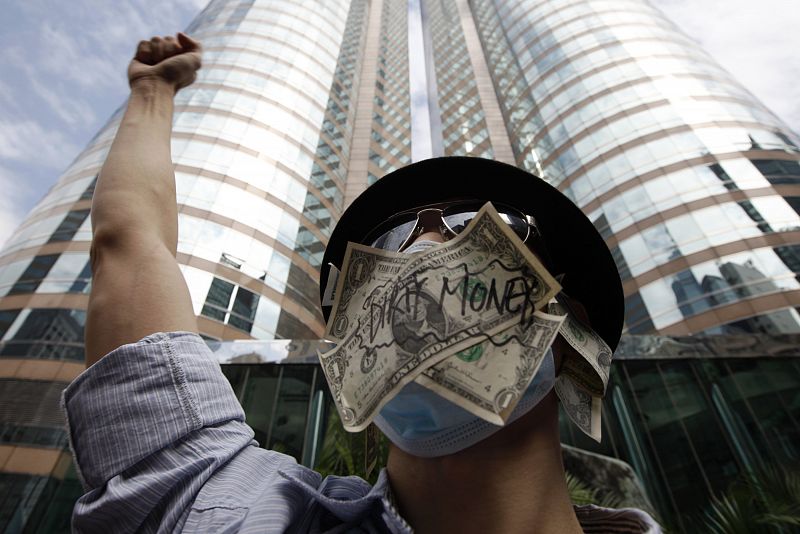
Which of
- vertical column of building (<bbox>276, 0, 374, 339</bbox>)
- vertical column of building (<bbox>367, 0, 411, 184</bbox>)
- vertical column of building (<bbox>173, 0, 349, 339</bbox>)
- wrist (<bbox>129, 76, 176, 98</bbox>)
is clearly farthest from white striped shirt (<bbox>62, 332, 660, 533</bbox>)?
vertical column of building (<bbox>367, 0, 411, 184</bbox>)

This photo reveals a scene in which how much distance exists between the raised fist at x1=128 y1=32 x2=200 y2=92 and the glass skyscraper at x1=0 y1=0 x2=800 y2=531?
28.6 feet

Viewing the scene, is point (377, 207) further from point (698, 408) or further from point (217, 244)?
point (217, 244)

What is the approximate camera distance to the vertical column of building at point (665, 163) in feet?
50.9

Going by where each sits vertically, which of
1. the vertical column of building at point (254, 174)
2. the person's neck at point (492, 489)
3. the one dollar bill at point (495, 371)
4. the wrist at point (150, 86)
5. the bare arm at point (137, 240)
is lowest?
the person's neck at point (492, 489)

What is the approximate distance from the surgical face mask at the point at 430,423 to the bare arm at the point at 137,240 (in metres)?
0.68

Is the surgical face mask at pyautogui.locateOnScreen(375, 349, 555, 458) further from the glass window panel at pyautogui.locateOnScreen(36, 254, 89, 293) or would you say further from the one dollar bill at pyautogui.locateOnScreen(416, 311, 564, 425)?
the glass window panel at pyautogui.locateOnScreen(36, 254, 89, 293)

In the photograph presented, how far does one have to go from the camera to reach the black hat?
6.37 feet

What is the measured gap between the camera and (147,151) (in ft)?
4.98

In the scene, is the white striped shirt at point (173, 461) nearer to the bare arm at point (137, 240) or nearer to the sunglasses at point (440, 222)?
the bare arm at point (137, 240)

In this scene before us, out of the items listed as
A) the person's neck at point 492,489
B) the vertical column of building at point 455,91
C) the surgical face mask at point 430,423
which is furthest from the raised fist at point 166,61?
the vertical column of building at point 455,91

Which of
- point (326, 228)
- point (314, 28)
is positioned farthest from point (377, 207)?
point (314, 28)

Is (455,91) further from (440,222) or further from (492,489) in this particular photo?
(492,489)

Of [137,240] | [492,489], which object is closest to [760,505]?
[492,489]

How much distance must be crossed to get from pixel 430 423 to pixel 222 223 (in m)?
18.0
